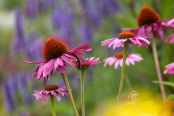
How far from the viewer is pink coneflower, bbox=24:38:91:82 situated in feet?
1.03

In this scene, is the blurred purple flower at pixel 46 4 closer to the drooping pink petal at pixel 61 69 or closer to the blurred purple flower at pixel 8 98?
the blurred purple flower at pixel 8 98

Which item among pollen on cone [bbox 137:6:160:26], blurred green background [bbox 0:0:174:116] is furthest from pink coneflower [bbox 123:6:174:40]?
blurred green background [bbox 0:0:174:116]

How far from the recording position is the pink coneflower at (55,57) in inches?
12.4

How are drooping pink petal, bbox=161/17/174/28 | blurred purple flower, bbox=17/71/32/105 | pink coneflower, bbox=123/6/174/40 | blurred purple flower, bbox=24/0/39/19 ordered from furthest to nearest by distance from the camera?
blurred purple flower, bbox=24/0/39/19, blurred purple flower, bbox=17/71/32/105, pink coneflower, bbox=123/6/174/40, drooping pink petal, bbox=161/17/174/28


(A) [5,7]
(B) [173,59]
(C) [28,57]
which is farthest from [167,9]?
(A) [5,7]

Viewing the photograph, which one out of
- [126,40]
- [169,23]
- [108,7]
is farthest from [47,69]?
[108,7]

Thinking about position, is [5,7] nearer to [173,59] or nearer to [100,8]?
[100,8]

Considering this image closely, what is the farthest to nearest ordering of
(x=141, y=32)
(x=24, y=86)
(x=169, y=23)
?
(x=24, y=86) → (x=141, y=32) → (x=169, y=23)

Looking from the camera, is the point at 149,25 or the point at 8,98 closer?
the point at 149,25

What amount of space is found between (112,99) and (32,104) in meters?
0.82

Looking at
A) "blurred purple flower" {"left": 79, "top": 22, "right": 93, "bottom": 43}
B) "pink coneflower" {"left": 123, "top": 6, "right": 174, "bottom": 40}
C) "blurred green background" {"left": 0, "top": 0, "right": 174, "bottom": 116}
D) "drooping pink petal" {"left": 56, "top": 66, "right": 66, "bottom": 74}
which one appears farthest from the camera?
"blurred purple flower" {"left": 79, "top": 22, "right": 93, "bottom": 43}

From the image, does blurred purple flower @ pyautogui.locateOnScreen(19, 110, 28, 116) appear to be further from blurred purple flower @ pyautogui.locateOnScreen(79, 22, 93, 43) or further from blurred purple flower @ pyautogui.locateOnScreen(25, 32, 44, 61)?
blurred purple flower @ pyautogui.locateOnScreen(79, 22, 93, 43)

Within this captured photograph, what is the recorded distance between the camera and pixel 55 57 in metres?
0.36

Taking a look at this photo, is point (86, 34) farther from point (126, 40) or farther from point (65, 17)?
point (126, 40)
